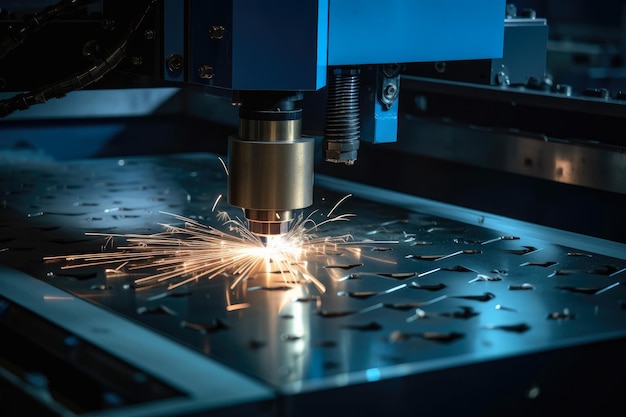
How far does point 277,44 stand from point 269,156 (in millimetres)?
179

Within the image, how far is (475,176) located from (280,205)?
Answer: 3.30 feet

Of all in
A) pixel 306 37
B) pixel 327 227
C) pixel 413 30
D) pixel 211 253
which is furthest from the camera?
pixel 327 227

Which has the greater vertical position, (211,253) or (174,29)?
(174,29)

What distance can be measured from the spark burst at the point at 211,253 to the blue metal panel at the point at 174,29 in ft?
1.01

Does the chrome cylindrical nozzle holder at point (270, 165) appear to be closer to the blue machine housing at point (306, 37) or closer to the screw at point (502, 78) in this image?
the blue machine housing at point (306, 37)

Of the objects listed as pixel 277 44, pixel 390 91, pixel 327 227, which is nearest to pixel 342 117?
pixel 390 91

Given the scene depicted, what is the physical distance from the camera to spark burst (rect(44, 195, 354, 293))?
5.74ft

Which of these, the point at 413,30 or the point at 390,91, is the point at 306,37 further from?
the point at 390,91

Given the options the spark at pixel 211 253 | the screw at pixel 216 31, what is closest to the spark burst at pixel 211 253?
the spark at pixel 211 253

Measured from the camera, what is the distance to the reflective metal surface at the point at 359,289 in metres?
1.38

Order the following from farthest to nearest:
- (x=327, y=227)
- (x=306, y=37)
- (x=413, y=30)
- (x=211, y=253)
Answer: (x=327, y=227)
(x=211, y=253)
(x=413, y=30)
(x=306, y=37)

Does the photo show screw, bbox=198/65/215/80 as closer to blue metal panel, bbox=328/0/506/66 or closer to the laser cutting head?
the laser cutting head

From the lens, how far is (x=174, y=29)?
66.5 inches

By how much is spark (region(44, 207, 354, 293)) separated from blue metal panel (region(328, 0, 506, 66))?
36cm
